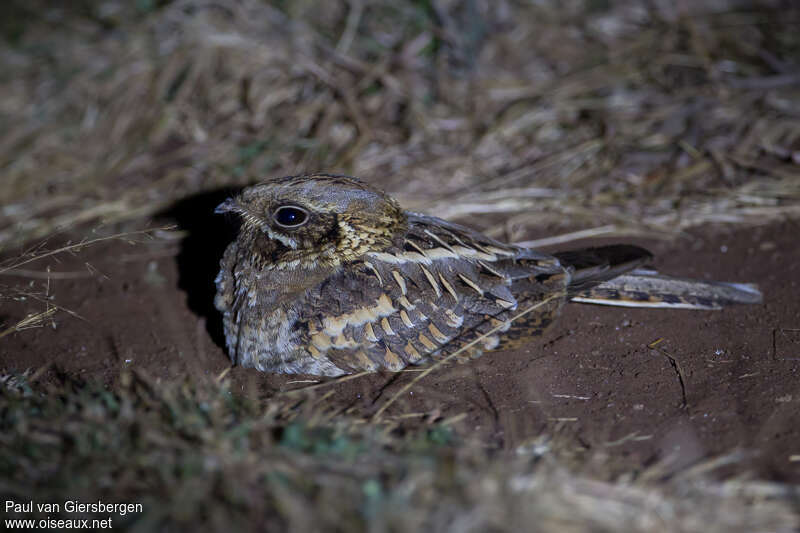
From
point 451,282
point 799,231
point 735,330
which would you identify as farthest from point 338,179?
point 799,231

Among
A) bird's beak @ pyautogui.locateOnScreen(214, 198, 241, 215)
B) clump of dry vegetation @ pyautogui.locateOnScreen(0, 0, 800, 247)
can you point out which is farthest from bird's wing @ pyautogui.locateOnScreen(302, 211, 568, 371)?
clump of dry vegetation @ pyautogui.locateOnScreen(0, 0, 800, 247)

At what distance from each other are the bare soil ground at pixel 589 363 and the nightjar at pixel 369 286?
11cm

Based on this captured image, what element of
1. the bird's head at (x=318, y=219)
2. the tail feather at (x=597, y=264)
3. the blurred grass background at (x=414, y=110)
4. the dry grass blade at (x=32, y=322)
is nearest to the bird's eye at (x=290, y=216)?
the bird's head at (x=318, y=219)

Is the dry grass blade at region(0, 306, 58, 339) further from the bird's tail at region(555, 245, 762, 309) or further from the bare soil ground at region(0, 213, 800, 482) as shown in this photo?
the bird's tail at region(555, 245, 762, 309)

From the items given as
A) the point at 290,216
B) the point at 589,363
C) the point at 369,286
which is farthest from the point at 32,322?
the point at 589,363

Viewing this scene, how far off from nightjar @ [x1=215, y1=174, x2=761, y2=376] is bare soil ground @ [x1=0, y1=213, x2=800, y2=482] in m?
0.11

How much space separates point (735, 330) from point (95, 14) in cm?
531

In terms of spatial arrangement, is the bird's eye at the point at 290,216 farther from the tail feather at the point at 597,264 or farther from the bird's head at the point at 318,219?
the tail feather at the point at 597,264

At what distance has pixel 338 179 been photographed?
8.75ft

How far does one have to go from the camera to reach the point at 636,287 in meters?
2.82

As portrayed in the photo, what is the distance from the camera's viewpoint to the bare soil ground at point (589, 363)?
6.85ft

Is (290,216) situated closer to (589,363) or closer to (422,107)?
(589,363)

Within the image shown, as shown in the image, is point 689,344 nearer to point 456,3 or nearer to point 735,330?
point 735,330

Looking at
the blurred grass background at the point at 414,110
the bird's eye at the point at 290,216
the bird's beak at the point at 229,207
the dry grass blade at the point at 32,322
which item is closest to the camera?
the dry grass blade at the point at 32,322
